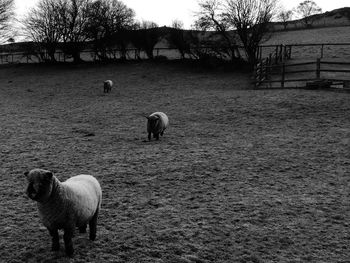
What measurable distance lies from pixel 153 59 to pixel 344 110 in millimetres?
21027

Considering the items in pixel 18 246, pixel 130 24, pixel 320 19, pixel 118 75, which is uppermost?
pixel 320 19

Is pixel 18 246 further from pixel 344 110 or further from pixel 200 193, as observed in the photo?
pixel 344 110

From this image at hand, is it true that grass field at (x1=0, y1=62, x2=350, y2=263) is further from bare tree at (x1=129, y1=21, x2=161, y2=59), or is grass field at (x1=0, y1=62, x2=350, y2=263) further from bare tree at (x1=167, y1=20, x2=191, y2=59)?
bare tree at (x1=129, y1=21, x2=161, y2=59)

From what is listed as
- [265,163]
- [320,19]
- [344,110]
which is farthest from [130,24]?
[320,19]

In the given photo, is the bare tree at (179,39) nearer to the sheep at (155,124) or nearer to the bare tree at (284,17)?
the bare tree at (284,17)

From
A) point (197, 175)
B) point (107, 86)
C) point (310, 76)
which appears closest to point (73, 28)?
point (107, 86)

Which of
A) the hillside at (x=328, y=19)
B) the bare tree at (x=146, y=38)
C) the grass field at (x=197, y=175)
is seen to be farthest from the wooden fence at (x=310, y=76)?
the hillside at (x=328, y=19)

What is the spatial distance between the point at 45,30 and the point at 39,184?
34.0 meters

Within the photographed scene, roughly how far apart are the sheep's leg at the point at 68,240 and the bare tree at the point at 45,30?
33244 millimetres

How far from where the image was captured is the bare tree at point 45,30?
34.4 m

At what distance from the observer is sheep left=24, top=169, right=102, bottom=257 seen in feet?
12.1

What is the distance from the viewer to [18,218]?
503cm

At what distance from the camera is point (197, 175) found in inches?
268

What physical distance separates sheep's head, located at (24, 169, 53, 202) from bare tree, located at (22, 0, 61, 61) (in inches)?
1310
